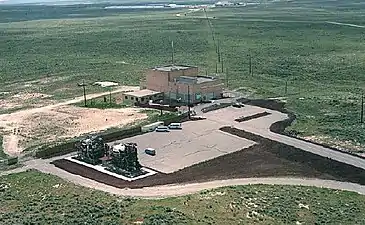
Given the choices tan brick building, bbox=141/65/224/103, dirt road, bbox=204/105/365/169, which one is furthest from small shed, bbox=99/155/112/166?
tan brick building, bbox=141/65/224/103

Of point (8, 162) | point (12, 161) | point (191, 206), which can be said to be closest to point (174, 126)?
point (12, 161)

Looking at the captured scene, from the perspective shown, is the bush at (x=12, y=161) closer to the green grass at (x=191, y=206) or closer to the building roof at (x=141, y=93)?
the green grass at (x=191, y=206)

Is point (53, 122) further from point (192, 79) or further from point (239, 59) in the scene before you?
point (239, 59)

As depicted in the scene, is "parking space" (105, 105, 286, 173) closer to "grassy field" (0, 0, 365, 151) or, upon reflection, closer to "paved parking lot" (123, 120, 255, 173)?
"paved parking lot" (123, 120, 255, 173)

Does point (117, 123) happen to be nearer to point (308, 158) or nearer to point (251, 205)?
point (308, 158)

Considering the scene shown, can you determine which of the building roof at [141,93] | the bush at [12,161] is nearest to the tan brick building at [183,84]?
the building roof at [141,93]
